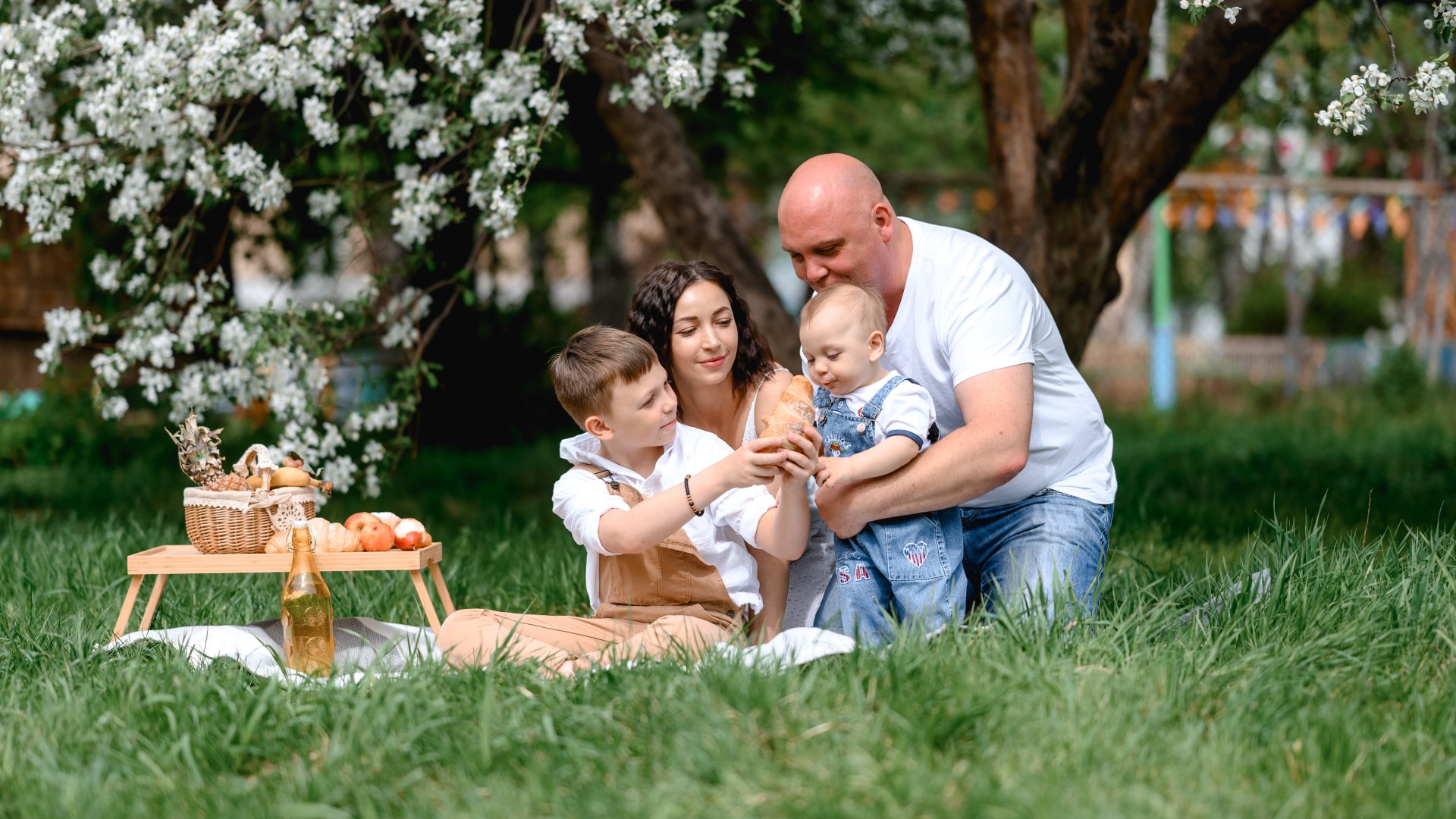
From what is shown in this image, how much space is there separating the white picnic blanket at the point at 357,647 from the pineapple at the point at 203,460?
415 mm

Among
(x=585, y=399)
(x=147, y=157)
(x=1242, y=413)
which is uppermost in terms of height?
(x=147, y=157)

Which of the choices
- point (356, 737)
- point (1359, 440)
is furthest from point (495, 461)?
point (356, 737)

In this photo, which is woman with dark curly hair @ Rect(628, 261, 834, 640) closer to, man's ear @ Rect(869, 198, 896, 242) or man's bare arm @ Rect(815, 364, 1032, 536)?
man's bare arm @ Rect(815, 364, 1032, 536)

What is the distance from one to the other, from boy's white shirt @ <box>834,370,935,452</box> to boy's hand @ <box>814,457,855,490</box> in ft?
0.45

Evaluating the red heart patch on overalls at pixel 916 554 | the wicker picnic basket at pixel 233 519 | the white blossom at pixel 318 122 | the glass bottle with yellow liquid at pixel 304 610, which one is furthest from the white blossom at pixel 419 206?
the red heart patch on overalls at pixel 916 554

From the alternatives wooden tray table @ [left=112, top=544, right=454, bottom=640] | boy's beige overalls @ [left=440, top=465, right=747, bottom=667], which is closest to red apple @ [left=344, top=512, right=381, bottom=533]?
wooden tray table @ [left=112, top=544, right=454, bottom=640]

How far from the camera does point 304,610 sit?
3627 millimetres

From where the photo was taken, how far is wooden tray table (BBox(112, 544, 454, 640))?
3.70 m

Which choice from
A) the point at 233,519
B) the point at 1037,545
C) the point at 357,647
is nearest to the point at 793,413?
the point at 1037,545

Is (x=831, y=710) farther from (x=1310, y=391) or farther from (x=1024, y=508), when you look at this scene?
(x=1310, y=391)

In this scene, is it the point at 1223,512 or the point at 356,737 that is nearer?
the point at 356,737

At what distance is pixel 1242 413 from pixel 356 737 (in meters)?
11.5

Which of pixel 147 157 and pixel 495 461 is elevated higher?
pixel 147 157

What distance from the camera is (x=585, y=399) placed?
11.6 feet
